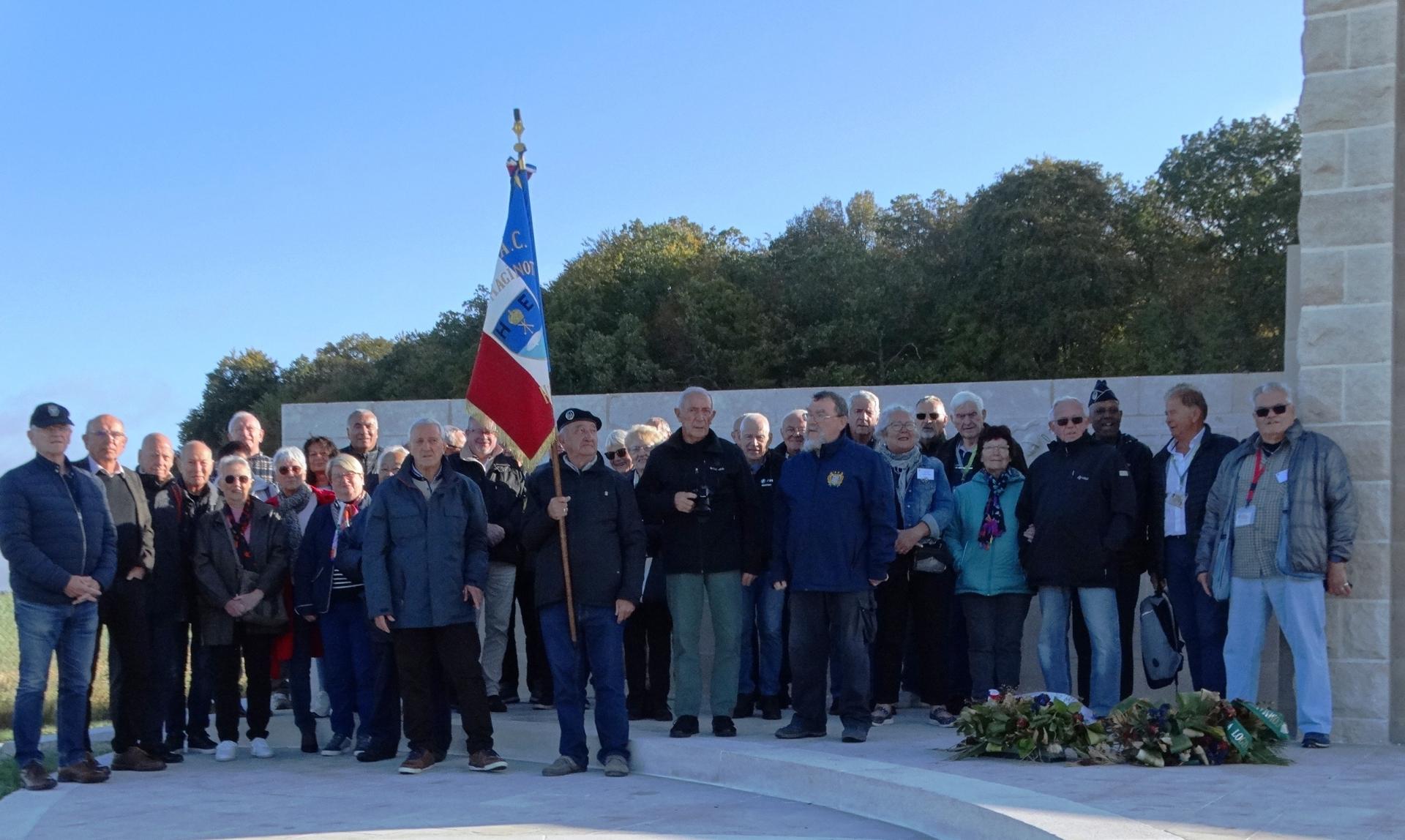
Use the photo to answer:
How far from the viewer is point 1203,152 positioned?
117ft

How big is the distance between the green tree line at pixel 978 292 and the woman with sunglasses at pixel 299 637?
949 inches

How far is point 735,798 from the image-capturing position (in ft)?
23.5

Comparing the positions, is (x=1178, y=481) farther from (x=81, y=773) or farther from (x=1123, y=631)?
(x=81, y=773)

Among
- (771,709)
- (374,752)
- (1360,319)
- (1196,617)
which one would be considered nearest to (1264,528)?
(1196,617)

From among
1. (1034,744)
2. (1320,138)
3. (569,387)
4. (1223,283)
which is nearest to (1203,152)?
(1223,283)

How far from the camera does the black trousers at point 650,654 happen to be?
902 centimetres

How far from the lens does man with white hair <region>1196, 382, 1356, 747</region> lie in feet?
25.1

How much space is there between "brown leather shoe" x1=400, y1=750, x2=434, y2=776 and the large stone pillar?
507cm

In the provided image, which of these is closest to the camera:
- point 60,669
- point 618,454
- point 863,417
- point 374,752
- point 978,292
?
point 60,669

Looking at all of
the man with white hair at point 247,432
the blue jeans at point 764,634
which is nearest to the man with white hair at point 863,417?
the blue jeans at point 764,634

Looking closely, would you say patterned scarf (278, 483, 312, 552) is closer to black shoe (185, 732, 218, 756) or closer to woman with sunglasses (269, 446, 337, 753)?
woman with sunglasses (269, 446, 337, 753)

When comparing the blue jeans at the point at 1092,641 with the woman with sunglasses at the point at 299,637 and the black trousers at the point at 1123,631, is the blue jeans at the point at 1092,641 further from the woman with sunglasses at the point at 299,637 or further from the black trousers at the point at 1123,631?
the woman with sunglasses at the point at 299,637

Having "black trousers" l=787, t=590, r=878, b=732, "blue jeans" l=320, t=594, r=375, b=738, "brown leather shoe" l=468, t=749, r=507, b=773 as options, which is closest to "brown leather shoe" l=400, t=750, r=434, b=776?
"brown leather shoe" l=468, t=749, r=507, b=773

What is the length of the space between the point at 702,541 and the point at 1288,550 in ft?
10.5
